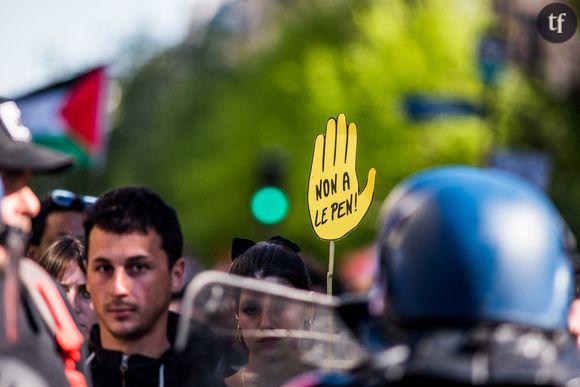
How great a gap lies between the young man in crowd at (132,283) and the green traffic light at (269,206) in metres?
12.5

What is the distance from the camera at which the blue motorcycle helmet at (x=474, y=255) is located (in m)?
2.89

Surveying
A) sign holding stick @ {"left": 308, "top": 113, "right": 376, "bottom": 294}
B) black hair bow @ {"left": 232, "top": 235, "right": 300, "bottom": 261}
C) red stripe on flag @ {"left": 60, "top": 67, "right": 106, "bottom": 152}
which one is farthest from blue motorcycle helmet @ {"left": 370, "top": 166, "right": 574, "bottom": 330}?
red stripe on flag @ {"left": 60, "top": 67, "right": 106, "bottom": 152}

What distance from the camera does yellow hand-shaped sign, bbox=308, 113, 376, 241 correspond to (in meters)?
4.83

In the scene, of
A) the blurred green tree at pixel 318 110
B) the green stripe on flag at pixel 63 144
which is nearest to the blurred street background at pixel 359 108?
the blurred green tree at pixel 318 110

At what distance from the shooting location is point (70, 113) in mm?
8703

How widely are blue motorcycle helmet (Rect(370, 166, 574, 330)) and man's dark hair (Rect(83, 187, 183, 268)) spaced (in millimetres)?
1763

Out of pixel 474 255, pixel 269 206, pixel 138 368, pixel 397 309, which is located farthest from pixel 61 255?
pixel 269 206

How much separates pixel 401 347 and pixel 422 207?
254 mm

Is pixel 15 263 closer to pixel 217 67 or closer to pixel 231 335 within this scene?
pixel 231 335

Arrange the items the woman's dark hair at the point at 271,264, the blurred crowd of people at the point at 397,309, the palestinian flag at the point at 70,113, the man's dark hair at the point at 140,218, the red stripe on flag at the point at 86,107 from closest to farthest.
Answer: the blurred crowd of people at the point at 397,309
the man's dark hair at the point at 140,218
the woman's dark hair at the point at 271,264
the palestinian flag at the point at 70,113
the red stripe on flag at the point at 86,107

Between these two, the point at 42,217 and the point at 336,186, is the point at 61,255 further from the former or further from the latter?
the point at 336,186

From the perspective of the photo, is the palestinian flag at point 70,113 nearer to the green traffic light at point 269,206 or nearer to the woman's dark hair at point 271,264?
the woman's dark hair at point 271,264

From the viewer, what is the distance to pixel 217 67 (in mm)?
57719

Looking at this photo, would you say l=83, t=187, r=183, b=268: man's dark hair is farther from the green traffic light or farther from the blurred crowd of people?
the green traffic light
